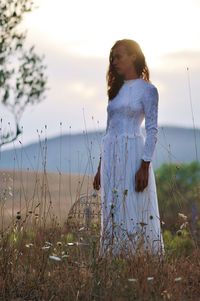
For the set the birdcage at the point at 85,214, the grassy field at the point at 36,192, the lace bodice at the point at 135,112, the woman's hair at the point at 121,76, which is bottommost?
the birdcage at the point at 85,214

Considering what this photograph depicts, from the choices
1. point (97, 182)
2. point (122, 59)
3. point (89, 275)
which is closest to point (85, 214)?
point (97, 182)

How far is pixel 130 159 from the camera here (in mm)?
5863

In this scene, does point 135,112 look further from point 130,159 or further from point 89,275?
point 89,275

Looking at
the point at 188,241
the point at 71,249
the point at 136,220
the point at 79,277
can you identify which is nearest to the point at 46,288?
the point at 79,277

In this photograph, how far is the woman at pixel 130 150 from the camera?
577 centimetres

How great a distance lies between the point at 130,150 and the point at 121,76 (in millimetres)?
593

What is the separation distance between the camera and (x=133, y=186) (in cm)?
586

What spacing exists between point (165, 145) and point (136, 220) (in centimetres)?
70

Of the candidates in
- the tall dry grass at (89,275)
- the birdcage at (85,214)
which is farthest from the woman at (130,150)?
the tall dry grass at (89,275)

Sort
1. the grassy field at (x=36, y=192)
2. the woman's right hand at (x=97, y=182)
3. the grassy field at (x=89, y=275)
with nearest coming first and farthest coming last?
the grassy field at (x=89, y=275)
the grassy field at (x=36, y=192)
the woman's right hand at (x=97, y=182)

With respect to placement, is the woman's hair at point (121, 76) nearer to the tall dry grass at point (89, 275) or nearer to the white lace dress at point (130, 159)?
the white lace dress at point (130, 159)

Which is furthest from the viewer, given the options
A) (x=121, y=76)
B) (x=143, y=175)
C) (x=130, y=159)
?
(x=121, y=76)

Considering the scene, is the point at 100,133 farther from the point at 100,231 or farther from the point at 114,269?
the point at 114,269

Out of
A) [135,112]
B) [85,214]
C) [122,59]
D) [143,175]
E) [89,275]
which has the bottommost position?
[89,275]
